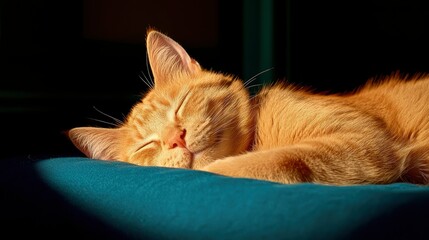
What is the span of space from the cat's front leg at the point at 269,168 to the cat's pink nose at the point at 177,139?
181 mm

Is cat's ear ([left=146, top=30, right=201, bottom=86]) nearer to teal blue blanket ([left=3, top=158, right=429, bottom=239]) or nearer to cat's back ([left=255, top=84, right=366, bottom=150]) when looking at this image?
cat's back ([left=255, top=84, right=366, bottom=150])

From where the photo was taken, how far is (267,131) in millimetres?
1330

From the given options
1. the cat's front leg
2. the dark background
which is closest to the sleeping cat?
the cat's front leg

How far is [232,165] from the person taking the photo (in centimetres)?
102

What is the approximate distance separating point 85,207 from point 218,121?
0.46 metres

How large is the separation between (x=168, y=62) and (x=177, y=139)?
0.43 m

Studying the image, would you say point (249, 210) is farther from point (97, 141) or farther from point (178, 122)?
point (97, 141)

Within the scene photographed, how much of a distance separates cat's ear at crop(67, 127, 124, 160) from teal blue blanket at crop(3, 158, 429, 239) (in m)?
0.63

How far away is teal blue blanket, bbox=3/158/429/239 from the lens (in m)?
0.61

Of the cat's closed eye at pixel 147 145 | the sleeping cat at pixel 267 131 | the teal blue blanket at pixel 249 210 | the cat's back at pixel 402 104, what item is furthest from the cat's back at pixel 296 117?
the teal blue blanket at pixel 249 210

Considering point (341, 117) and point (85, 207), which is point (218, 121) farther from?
point (85, 207)

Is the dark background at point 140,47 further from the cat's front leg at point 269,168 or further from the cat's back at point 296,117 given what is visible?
the cat's front leg at point 269,168

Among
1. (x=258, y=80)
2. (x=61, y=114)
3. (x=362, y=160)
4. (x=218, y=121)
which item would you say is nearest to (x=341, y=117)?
(x=362, y=160)

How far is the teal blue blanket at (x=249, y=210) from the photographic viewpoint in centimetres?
61
